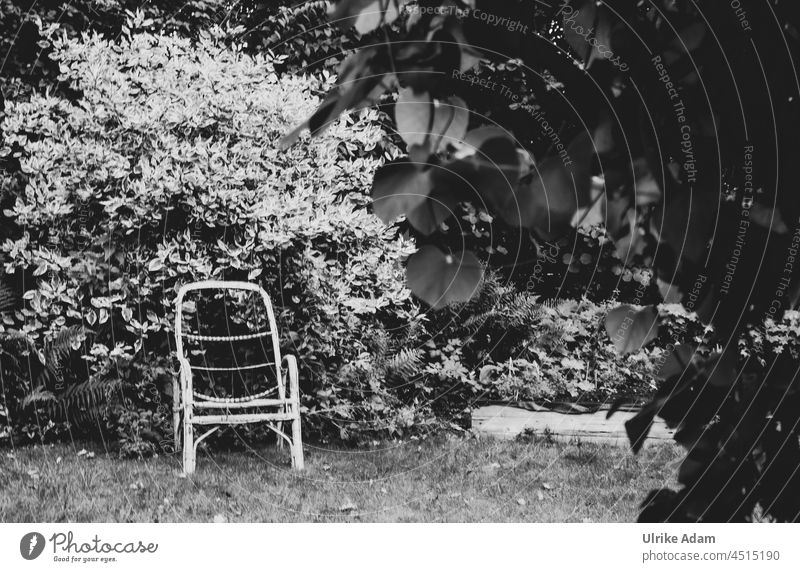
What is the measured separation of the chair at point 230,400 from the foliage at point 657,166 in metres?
2.81

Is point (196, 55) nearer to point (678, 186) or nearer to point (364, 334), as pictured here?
point (364, 334)

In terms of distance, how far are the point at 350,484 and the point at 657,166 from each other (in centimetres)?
308

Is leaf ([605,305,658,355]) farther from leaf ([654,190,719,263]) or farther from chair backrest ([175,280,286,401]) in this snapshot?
chair backrest ([175,280,286,401])

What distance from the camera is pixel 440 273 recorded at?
0.70m

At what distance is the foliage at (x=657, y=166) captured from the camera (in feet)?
2.37

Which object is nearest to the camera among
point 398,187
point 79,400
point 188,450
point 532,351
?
point 398,187

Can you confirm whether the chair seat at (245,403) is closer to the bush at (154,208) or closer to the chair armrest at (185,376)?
the chair armrest at (185,376)

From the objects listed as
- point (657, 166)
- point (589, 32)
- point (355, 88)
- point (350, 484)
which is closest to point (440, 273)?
point (355, 88)

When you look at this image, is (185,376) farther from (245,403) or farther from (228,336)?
(228,336)

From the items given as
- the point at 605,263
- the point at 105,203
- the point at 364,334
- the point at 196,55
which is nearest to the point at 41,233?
the point at 105,203

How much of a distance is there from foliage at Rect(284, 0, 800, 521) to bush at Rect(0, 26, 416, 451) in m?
3.07

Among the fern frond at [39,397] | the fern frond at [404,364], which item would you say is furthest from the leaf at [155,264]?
the fern frond at [404,364]

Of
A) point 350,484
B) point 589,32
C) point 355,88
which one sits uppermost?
point 589,32

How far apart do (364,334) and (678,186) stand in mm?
3850
